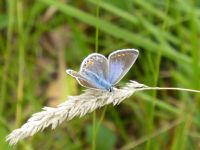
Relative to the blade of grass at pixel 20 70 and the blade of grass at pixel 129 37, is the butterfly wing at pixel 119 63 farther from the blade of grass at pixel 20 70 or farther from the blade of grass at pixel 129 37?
the blade of grass at pixel 129 37

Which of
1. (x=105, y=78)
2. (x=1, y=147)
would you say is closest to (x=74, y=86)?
(x=1, y=147)

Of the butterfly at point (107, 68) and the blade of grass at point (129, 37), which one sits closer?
the butterfly at point (107, 68)

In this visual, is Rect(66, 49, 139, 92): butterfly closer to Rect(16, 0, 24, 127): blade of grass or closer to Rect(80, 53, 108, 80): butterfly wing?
Rect(80, 53, 108, 80): butterfly wing

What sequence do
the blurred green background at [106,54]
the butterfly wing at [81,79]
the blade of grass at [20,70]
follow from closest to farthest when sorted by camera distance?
the butterfly wing at [81,79], the blade of grass at [20,70], the blurred green background at [106,54]

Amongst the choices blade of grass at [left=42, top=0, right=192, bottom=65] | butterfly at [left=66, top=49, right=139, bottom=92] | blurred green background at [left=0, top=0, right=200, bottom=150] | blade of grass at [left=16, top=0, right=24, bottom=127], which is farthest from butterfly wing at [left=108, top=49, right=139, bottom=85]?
blade of grass at [left=42, top=0, right=192, bottom=65]

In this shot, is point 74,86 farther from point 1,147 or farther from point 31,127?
point 31,127

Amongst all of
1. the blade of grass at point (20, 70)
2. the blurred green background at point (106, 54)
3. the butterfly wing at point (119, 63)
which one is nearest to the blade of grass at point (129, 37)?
the blurred green background at point (106, 54)
